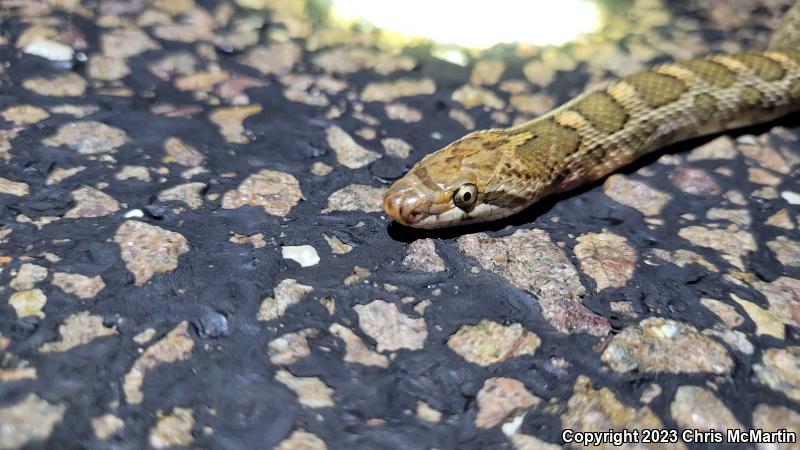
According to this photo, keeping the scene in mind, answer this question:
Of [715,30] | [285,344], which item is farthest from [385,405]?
[715,30]

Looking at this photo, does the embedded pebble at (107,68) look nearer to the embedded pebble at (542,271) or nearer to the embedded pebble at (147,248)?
the embedded pebble at (147,248)

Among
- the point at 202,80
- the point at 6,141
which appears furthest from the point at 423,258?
the point at 6,141

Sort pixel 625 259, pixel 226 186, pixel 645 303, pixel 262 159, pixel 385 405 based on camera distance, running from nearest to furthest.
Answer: pixel 385 405 < pixel 645 303 < pixel 625 259 < pixel 226 186 < pixel 262 159

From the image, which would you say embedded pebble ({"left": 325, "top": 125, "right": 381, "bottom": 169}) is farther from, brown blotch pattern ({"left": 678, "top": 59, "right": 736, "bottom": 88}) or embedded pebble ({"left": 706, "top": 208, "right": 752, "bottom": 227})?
brown blotch pattern ({"left": 678, "top": 59, "right": 736, "bottom": 88})

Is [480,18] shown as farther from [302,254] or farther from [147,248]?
[147,248]

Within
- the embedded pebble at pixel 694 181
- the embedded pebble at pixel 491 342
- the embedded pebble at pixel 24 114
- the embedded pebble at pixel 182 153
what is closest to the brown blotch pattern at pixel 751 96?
the embedded pebble at pixel 694 181

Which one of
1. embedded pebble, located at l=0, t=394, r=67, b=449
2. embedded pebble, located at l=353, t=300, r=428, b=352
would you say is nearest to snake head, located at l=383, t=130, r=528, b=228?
embedded pebble, located at l=353, t=300, r=428, b=352

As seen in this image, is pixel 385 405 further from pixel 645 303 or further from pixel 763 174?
pixel 763 174
